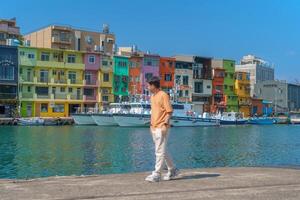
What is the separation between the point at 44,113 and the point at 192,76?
32.6 meters

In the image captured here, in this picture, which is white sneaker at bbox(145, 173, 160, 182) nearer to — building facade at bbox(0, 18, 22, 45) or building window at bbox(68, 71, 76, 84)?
building window at bbox(68, 71, 76, 84)

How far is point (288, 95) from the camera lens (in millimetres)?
126250

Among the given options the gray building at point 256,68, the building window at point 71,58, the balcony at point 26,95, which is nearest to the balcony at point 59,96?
the balcony at point 26,95

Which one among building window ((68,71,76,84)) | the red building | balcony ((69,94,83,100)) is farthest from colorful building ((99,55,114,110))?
the red building

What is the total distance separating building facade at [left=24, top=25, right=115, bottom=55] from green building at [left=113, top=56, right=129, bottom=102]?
14.8 ft

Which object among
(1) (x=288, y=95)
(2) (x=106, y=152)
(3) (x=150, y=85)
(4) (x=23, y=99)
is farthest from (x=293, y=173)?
(1) (x=288, y=95)

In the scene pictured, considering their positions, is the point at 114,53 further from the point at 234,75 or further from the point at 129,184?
the point at 129,184

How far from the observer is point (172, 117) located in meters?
70.9

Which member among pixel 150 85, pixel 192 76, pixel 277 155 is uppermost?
pixel 192 76

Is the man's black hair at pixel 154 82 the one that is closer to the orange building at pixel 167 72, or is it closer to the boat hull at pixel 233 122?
the boat hull at pixel 233 122

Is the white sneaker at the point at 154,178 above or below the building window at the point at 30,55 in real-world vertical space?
below

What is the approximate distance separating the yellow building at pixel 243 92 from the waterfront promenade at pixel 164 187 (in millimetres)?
97673

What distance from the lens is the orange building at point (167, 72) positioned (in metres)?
91.0

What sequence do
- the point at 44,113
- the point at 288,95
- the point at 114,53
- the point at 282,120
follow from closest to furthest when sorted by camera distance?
the point at 44,113
the point at 114,53
the point at 282,120
the point at 288,95
